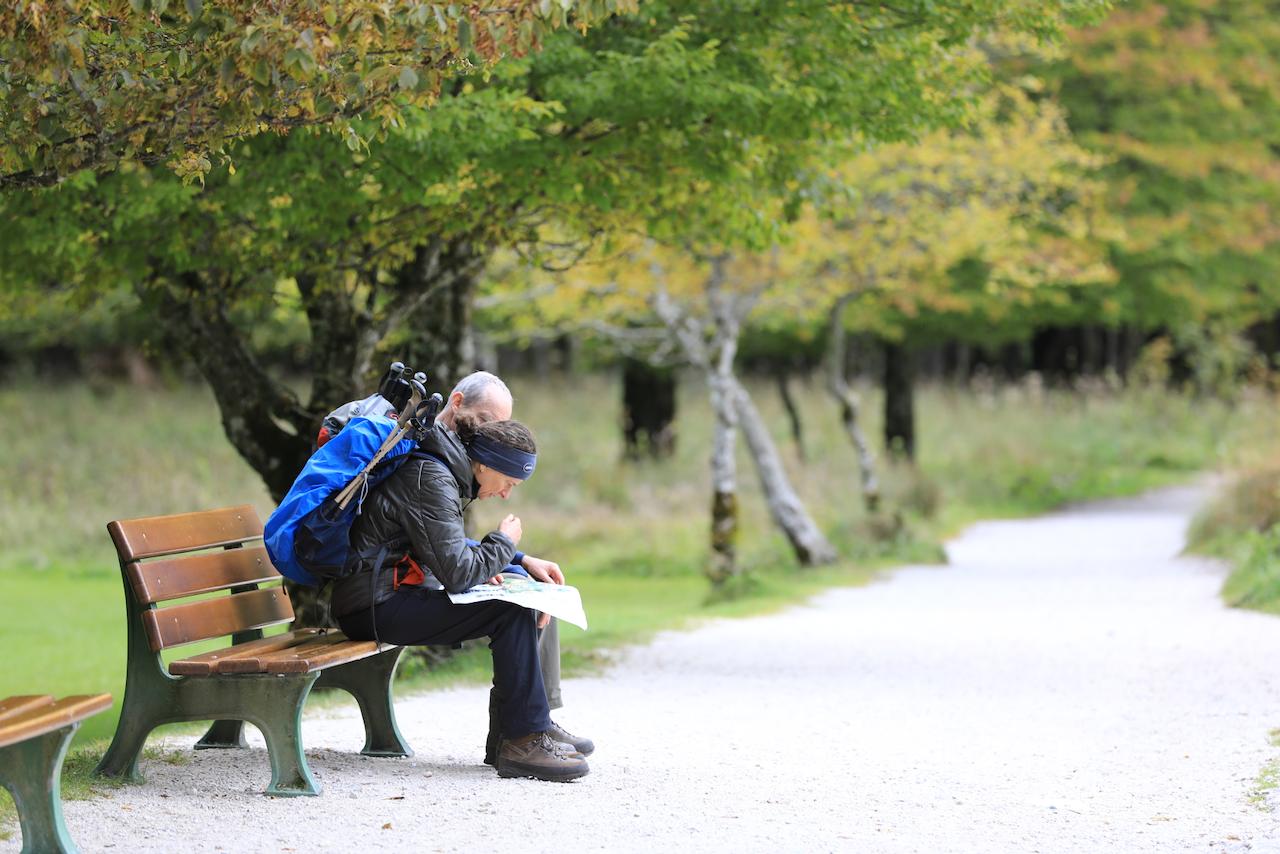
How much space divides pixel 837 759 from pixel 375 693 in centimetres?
192

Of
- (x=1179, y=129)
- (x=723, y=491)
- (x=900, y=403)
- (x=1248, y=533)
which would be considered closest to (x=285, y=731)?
(x=723, y=491)

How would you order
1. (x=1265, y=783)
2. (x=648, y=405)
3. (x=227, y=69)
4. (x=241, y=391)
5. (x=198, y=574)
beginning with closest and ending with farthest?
(x=227, y=69)
(x=198, y=574)
(x=1265, y=783)
(x=241, y=391)
(x=648, y=405)

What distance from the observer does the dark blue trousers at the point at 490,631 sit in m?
4.79

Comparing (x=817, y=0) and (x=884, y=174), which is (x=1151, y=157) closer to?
(x=884, y=174)

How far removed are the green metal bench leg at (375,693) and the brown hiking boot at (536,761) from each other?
2.05ft

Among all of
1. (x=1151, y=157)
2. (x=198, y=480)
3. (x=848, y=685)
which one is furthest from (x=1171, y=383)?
(x=848, y=685)

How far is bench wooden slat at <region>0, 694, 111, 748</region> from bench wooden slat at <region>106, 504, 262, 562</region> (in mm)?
876

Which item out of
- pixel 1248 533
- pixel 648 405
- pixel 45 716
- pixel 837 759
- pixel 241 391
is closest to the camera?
pixel 45 716

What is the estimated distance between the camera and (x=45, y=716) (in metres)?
3.60

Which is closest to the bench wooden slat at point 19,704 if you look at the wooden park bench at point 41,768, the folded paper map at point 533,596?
the wooden park bench at point 41,768

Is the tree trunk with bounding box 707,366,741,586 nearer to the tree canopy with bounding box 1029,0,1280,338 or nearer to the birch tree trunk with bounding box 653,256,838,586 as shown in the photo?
the birch tree trunk with bounding box 653,256,838,586

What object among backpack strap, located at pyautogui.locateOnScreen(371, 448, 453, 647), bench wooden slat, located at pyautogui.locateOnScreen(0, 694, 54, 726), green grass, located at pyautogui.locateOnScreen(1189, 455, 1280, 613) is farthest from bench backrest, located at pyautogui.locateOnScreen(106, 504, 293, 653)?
green grass, located at pyautogui.locateOnScreen(1189, 455, 1280, 613)

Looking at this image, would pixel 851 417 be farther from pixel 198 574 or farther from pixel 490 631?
pixel 198 574

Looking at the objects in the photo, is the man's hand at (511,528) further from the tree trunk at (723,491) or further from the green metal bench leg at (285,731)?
the tree trunk at (723,491)
